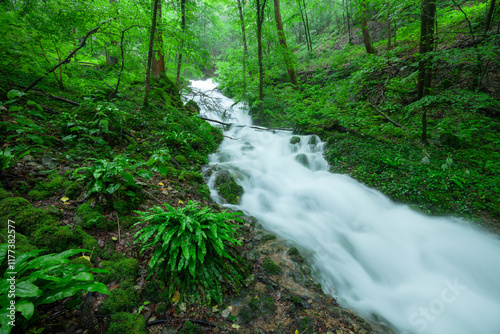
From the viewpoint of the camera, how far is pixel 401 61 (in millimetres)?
9078

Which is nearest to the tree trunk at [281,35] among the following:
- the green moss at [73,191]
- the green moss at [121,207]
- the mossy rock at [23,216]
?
the green moss at [121,207]

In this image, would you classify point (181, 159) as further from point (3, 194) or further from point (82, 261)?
point (82, 261)

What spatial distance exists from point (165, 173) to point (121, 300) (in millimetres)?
2351

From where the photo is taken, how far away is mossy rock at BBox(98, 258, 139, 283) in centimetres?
225

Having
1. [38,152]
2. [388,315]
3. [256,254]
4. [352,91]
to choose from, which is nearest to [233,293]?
[256,254]

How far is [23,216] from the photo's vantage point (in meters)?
2.39

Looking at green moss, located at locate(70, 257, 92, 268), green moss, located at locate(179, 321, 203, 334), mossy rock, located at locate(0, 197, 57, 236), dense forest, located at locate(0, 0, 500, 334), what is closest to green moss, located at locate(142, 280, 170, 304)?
dense forest, located at locate(0, 0, 500, 334)

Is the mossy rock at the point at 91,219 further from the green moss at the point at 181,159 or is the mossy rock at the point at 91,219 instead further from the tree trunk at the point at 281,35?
the tree trunk at the point at 281,35

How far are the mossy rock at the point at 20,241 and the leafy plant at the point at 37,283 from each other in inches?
10.7

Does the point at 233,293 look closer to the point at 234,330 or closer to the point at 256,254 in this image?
the point at 234,330

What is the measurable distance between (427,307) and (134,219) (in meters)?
5.14

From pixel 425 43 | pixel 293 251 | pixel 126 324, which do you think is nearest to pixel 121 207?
pixel 126 324

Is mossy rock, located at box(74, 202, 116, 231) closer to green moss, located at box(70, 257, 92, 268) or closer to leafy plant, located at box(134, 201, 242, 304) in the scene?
green moss, located at box(70, 257, 92, 268)

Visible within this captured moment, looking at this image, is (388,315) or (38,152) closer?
(388,315)
